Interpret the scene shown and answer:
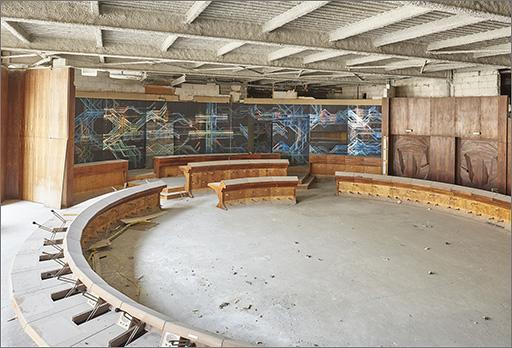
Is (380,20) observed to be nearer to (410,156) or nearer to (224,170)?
(410,156)

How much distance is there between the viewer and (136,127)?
11.3 metres

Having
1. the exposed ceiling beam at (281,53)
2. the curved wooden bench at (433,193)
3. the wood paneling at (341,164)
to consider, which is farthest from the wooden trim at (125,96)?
the curved wooden bench at (433,193)

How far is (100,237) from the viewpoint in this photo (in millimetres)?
6270

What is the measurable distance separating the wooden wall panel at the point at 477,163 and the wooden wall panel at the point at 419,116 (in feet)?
3.37

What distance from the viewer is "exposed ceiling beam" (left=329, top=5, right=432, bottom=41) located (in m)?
4.25

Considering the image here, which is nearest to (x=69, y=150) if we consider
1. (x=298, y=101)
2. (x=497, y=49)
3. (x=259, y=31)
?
(x=259, y=31)

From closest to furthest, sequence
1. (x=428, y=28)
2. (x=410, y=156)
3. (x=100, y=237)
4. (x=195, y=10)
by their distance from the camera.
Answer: (x=195, y=10)
(x=428, y=28)
(x=100, y=237)
(x=410, y=156)

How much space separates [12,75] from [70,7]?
155 inches

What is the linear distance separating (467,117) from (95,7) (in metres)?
8.46

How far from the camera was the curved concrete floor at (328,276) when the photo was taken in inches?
143

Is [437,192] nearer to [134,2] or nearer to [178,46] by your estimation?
[178,46]

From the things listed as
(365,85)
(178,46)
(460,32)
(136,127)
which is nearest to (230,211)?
(178,46)

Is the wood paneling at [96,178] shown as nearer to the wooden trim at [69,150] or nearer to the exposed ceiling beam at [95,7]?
the wooden trim at [69,150]

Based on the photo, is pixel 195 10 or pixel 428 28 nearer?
pixel 195 10
